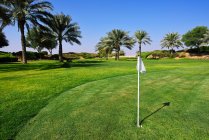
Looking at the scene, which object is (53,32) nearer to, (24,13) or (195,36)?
(24,13)

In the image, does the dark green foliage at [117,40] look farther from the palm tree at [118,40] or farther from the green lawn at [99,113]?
the green lawn at [99,113]

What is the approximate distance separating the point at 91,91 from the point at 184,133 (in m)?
5.41

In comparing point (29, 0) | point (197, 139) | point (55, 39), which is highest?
point (29, 0)

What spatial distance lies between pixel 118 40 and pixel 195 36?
35468mm

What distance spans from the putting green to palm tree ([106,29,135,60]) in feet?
175

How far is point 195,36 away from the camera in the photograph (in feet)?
278

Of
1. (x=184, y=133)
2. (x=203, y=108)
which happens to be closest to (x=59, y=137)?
(x=184, y=133)

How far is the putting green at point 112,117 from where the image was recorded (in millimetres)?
5793

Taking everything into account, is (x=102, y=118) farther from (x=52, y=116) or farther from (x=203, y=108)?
(x=203, y=108)

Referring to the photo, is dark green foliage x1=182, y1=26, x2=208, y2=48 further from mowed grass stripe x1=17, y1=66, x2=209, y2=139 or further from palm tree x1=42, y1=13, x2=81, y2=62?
mowed grass stripe x1=17, y1=66, x2=209, y2=139

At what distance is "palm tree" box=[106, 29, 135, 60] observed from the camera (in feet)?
206

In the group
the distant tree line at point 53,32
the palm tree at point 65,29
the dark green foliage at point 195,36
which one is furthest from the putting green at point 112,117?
the dark green foliage at point 195,36

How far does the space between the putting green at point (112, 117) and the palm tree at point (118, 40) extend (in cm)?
5342

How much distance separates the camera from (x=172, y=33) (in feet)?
265
